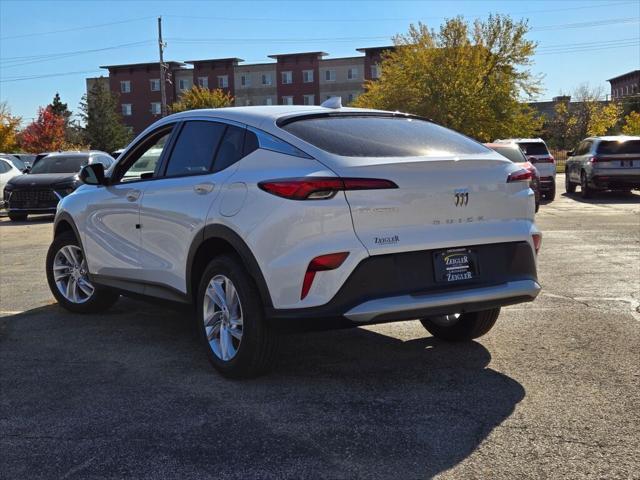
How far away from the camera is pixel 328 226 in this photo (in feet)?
13.5

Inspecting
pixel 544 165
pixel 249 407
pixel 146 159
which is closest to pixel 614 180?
Answer: pixel 544 165

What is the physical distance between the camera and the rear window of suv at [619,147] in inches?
816

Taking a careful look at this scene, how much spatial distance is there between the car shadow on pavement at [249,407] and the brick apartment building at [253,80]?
233 ft

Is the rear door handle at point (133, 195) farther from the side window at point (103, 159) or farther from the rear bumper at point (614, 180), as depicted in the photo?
the rear bumper at point (614, 180)

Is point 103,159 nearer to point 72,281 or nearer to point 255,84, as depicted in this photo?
point 72,281

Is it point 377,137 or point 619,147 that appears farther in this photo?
point 619,147

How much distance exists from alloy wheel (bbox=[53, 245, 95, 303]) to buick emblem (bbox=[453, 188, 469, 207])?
3.76m

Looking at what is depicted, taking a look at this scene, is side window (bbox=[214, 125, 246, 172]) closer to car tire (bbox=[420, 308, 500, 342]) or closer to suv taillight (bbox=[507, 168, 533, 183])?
suv taillight (bbox=[507, 168, 533, 183])

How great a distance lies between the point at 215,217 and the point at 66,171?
15196 mm

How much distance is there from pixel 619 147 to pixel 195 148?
18180mm

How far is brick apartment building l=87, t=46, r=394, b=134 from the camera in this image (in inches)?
3017

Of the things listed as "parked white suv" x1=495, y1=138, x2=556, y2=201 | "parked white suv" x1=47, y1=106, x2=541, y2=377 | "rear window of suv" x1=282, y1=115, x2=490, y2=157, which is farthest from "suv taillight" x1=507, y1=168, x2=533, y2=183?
"parked white suv" x1=495, y1=138, x2=556, y2=201

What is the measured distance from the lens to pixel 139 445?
362 cm

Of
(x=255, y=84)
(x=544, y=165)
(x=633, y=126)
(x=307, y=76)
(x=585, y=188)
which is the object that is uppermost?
(x=307, y=76)
